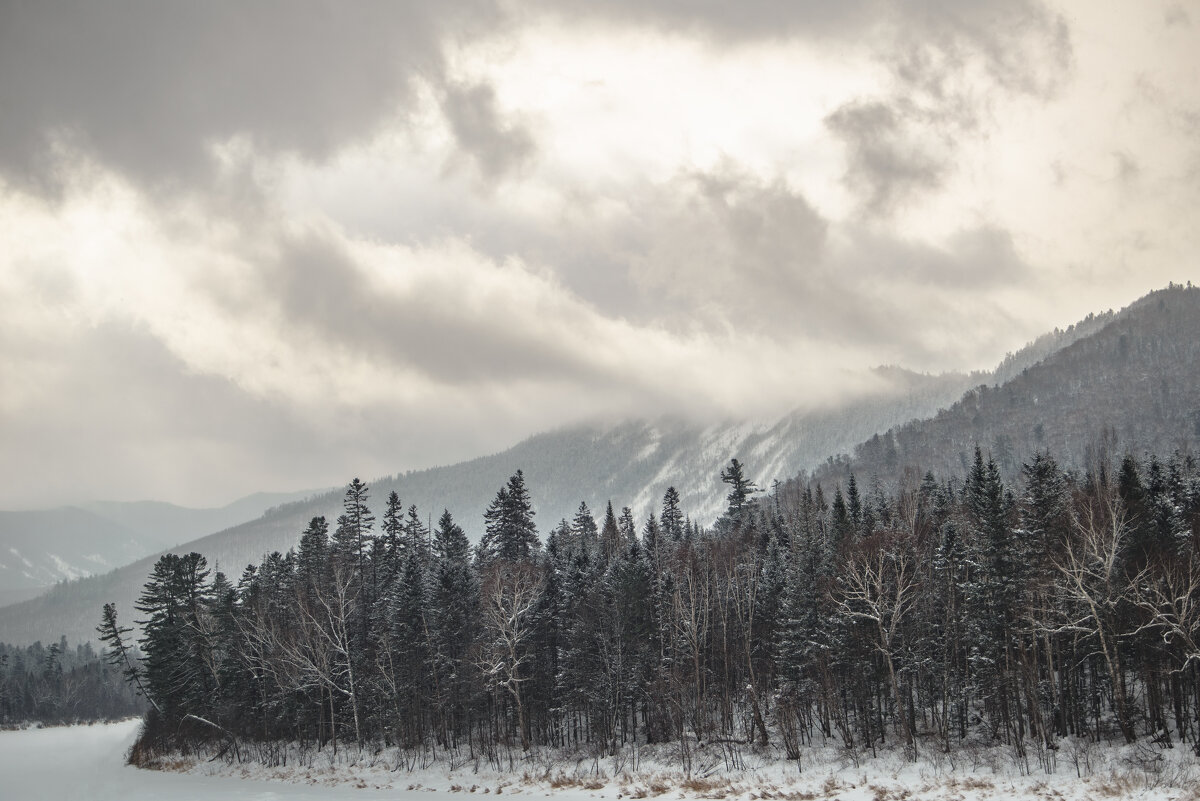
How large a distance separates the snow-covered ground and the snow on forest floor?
85mm

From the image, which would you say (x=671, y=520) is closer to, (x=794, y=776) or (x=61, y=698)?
(x=794, y=776)

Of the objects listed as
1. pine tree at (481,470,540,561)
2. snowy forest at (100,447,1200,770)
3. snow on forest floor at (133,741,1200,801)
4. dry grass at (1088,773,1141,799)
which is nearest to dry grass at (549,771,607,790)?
snow on forest floor at (133,741,1200,801)

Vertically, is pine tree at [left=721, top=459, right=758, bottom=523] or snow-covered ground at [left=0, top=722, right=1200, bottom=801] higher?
pine tree at [left=721, top=459, right=758, bottom=523]

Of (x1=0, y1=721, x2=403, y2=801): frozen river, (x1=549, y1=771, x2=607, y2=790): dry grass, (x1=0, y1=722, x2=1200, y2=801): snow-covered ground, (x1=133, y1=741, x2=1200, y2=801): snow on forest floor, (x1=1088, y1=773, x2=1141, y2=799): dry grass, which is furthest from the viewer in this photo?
(x1=0, y1=721, x2=403, y2=801): frozen river

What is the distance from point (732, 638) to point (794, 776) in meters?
23.5

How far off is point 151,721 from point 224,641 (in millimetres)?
15750

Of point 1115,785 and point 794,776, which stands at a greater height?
point 1115,785

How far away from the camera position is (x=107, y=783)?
59.8 meters

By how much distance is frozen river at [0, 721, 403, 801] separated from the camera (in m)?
48.6

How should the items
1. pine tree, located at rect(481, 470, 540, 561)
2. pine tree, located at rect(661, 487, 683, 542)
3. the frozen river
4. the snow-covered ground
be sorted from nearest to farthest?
the snow-covered ground → the frozen river → pine tree, located at rect(481, 470, 540, 561) → pine tree, located at rect(661, 487, 683, 542)

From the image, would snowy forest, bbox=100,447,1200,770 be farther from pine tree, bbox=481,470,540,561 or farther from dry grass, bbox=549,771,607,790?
dry grass, bbox=549,771,607,790

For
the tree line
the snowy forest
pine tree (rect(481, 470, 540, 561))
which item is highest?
pine tree (rect(481, 470, 540, 561))

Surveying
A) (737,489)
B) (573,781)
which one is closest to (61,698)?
(737,489)

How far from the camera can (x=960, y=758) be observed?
Answer: 44031mm
